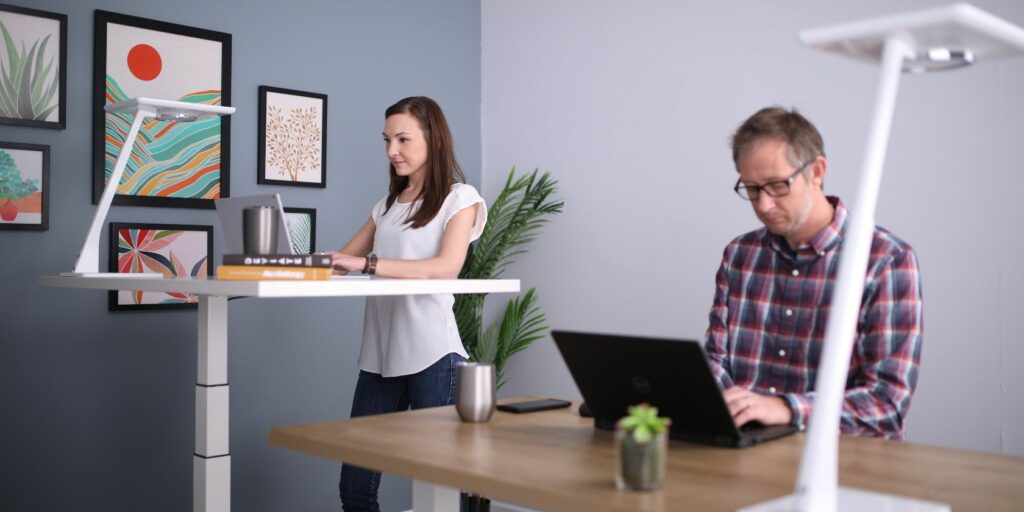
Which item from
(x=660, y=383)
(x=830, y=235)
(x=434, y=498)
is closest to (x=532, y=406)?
(x=434, y=498)

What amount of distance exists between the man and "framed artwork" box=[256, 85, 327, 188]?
2.34m

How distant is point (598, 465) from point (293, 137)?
297cm

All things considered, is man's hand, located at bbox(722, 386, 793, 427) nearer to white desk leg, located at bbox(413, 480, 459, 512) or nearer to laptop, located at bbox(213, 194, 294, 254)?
white desk leg, located at bbox(413, 480, 459, 512)

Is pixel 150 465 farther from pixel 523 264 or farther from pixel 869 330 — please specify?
pixel 869 330

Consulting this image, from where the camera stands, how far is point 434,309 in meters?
2.97

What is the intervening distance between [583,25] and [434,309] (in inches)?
79.8

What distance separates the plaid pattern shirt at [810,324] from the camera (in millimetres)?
1903

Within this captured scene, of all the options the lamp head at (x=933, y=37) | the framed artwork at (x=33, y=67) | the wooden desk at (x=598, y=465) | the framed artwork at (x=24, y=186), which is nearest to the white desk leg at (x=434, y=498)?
the wooden desk at (x=598, y=465)

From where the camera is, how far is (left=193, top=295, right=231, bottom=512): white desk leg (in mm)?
2527

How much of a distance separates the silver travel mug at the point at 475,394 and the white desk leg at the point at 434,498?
0.15 m

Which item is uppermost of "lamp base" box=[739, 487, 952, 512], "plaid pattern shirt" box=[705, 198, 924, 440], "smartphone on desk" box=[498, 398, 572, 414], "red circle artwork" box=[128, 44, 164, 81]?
"red circle artwork" box=[128, 44, 164, 81]

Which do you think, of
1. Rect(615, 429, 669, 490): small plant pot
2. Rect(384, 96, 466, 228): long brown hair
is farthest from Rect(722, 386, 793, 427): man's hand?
Rect(384, 96, 466, 228): long brown hair

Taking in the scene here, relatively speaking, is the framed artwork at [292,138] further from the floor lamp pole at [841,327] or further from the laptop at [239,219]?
the floor lamp pole at [841,327]

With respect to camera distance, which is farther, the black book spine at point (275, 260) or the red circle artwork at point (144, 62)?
the red circle artwork at point (144, 62)
